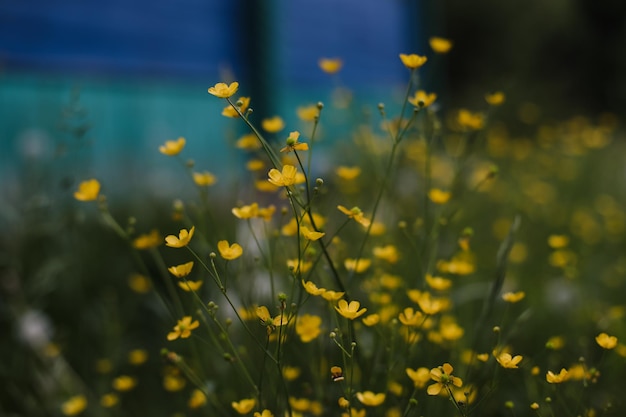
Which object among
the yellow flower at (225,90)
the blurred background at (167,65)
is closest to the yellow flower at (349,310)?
the yellow flower at (225,90)

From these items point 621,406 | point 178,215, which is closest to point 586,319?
point 621,406

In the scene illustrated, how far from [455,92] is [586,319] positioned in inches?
508

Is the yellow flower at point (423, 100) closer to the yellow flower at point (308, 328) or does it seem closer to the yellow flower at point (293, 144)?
the yellow flower at point (293, 144)

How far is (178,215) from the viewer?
112 centimetres

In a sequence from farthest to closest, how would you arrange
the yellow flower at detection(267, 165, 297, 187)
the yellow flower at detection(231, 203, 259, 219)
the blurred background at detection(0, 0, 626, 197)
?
the blurred background at detection(0, 0, 626, 197)
the yellow flower at detection(231, 203, 259, 219)
the yellow flower at detection(267, 165, 297, 187)

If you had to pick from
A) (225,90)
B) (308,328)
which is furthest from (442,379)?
(225,90)

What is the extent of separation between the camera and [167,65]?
3.57 m

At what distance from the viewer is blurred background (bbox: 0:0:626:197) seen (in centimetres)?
294

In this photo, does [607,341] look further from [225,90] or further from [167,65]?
[167,65]

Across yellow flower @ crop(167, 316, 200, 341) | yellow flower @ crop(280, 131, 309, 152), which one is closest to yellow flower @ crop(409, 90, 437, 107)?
yellow flower @ crop(280, 131, 309, 152)

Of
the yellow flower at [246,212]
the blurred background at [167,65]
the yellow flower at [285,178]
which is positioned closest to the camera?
the yellow flower at [285,178]

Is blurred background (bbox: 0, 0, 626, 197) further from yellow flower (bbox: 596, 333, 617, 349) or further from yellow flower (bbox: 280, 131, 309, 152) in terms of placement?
yellow flower (bbox: 596, 333, 617, 349)

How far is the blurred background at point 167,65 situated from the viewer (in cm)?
294

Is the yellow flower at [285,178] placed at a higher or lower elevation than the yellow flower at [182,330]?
higher
